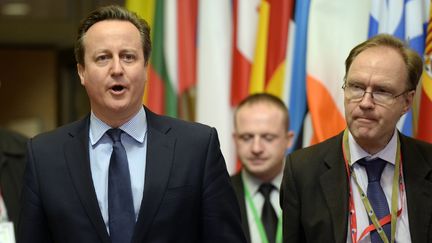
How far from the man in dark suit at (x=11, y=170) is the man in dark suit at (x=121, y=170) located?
1441 mm

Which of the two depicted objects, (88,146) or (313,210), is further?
(313,210)

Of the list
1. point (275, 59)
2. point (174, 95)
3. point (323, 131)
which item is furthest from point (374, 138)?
point (174, 95)

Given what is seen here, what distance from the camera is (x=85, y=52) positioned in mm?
2926

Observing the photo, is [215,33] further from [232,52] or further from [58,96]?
[58,96]

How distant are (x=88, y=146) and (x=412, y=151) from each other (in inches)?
44.8

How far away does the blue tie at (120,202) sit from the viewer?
2.79 meters

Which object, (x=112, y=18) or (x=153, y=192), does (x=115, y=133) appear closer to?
(x=153, y=192)

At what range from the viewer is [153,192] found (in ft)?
9.23

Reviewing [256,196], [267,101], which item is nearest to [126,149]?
[256,196]

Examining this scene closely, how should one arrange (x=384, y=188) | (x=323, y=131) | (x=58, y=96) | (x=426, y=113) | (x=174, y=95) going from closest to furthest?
(x=384, y=188), (x=426, y=113), (x=323, y=131), (x=174, y=95), (x=58, y=96)

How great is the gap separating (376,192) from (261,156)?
1.23 metres

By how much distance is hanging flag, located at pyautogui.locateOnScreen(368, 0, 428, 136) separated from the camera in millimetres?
4141

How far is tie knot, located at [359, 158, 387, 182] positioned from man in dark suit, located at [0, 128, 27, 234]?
74.4 inches

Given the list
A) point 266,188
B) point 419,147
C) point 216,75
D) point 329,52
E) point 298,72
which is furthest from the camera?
point 216,75
